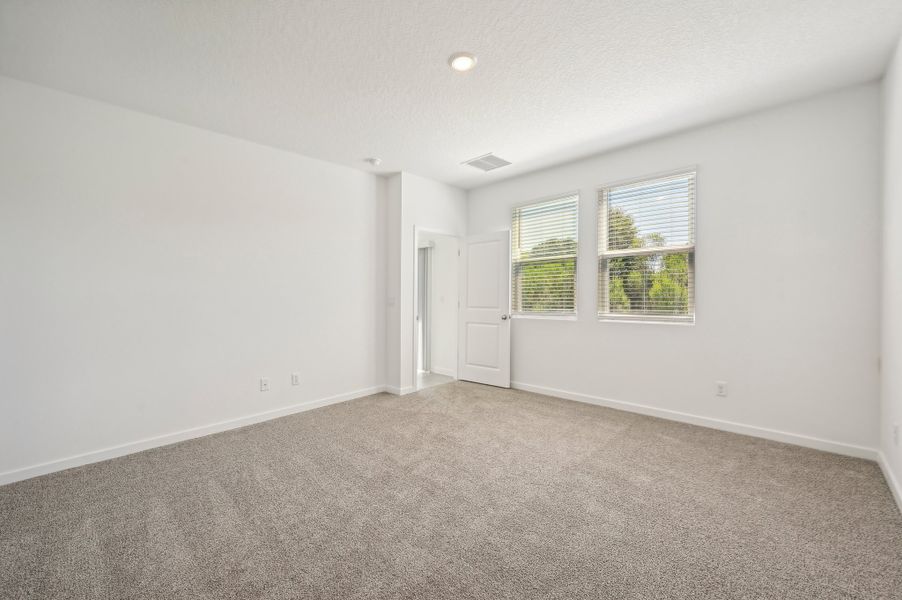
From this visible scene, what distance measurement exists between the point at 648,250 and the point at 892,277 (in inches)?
65.8

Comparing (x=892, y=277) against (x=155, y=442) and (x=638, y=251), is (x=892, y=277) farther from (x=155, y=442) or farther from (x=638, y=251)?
(x=155, y=442)

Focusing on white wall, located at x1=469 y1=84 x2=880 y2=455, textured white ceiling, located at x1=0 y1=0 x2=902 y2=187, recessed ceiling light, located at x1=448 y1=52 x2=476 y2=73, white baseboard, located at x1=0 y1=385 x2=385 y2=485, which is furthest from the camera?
white wall, located at x1=469 y1=84 x2=880 y2=455

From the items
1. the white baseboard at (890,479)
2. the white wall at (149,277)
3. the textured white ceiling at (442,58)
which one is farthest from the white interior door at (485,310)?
the white baseboard at (890,479)

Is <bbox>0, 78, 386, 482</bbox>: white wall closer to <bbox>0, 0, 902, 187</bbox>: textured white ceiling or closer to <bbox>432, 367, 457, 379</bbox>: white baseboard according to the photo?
<bbox>0, 0, 902, 187</bbox>: textured white ceiling

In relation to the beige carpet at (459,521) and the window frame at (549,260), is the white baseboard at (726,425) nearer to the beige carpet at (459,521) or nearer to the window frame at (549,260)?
the beige carpet at (459,521)

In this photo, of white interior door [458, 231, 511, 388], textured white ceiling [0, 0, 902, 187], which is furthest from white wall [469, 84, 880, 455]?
white interior door [458, 231, 511, 388]

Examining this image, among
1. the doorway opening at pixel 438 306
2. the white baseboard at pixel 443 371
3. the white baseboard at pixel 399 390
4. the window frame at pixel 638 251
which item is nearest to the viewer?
the window frame at pixel 638 251

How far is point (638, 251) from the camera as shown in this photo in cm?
389

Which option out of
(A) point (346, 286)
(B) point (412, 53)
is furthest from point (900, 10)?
(A) point (346, 286)

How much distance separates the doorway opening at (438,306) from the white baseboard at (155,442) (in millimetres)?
1779

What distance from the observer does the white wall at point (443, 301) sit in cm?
571

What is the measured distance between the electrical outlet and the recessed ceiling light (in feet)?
10.9

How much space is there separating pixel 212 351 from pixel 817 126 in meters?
5.31

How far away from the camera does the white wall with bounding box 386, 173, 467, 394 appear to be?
4664mm
